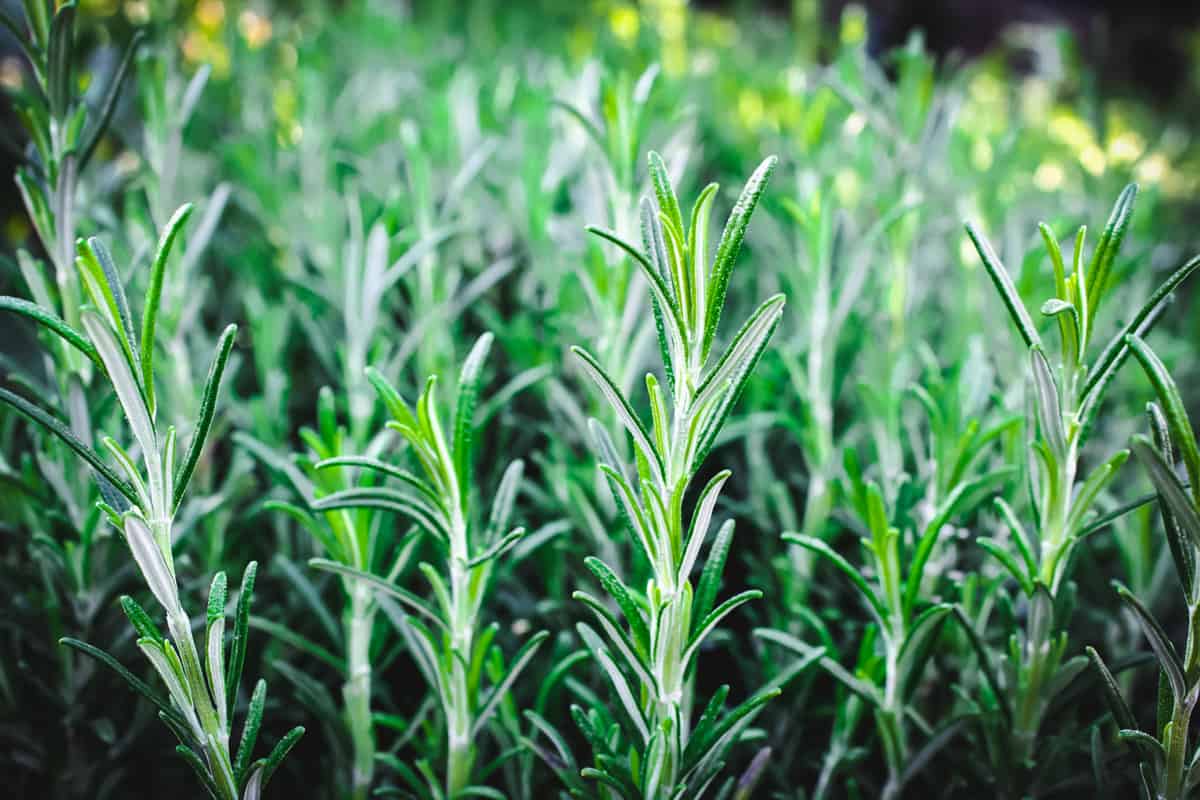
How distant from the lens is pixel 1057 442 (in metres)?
0.66

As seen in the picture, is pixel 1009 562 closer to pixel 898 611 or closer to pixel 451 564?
pixel 898 611

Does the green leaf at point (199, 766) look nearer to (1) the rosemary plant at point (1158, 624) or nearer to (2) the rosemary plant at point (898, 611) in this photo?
(2) the rosemary plant at point (898, 611)

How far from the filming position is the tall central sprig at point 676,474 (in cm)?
61

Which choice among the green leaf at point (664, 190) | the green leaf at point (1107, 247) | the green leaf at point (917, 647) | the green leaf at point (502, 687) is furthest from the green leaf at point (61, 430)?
the green leaf at point (1107, 247)

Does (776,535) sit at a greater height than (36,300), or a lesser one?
lesser

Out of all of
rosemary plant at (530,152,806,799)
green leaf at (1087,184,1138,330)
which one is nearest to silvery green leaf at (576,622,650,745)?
rosemary plant at (530,152,806,799)

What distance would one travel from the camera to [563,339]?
1.04 metres

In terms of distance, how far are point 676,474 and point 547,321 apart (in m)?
0.44

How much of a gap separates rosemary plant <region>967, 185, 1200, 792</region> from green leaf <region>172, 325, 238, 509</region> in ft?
1.68

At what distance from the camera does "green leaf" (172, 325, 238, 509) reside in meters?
0.58

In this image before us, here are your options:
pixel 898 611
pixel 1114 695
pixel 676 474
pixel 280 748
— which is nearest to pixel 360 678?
pixel 280 748

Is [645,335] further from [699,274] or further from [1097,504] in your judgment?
[1097,504]

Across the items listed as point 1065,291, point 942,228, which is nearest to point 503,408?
point 1065,291

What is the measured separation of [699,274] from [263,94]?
54.7 inches
